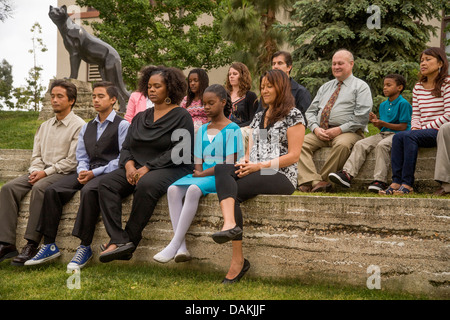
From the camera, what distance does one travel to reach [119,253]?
4.07 metres

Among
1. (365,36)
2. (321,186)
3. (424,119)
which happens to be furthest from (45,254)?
(365,36)

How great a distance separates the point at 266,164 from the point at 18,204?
2545 millimetres

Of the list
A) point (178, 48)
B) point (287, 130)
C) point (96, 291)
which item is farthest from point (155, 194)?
point (178, 48)

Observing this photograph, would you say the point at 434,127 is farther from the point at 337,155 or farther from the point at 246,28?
the point at 246,28

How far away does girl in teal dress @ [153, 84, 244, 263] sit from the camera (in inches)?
163

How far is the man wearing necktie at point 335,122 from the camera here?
5355 millimetres

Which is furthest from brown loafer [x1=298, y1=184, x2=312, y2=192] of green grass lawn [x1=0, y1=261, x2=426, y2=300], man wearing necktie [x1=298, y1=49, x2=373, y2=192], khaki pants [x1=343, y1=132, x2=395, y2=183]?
green grass lawn [x1=0, y1=261, x2=426, y2=300]

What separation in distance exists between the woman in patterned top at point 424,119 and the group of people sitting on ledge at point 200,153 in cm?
1

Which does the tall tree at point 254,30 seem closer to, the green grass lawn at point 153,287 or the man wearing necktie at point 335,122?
the man wearing necktie at point 335,122

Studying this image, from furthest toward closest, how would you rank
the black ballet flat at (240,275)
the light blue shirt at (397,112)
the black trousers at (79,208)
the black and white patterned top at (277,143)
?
the light blue shirt at (397,112)
the black trousers at (79,208)
the black and white patterned top at (277,143)
the black ballet flat at (240,275)

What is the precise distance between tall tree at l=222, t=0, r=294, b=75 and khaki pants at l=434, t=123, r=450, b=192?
11.2 meters

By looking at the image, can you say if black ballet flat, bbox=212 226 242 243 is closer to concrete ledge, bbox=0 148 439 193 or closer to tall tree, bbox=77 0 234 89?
concrete ledge, bbox=0 148 439 193

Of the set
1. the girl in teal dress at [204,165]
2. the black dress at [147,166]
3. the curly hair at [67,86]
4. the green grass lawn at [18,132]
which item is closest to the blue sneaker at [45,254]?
the black dress at [147,166]

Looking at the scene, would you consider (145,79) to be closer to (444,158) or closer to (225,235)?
(225,235)
